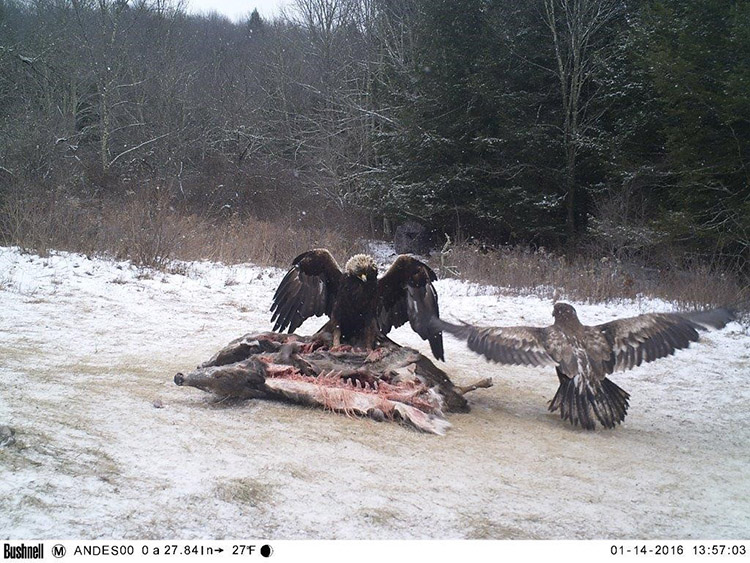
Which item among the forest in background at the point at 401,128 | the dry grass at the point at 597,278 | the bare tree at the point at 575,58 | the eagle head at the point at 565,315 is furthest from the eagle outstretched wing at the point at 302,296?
the bare tree at the point at 575,58

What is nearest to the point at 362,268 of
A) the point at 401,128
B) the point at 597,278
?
the point at 597,278

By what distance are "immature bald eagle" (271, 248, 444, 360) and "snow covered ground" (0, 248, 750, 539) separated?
3.10 feet

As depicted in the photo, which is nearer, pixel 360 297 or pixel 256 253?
pixel 360 297

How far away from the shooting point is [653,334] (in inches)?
205

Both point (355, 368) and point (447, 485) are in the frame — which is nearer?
point (447, 485)

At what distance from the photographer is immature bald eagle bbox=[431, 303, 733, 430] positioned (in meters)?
4.99

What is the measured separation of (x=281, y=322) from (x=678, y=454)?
12.3 feet

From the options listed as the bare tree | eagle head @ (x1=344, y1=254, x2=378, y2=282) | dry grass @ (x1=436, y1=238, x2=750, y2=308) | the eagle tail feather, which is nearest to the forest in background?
the bare tree

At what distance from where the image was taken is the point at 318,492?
338 centimetres

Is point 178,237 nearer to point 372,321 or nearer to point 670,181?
point 372,321

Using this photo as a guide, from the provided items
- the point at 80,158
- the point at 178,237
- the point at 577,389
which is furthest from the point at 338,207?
the point at 577,389

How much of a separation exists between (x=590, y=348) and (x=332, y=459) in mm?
2356

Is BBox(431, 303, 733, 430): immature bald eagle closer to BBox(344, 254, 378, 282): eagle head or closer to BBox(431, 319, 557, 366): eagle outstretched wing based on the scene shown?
BBox(431, 319, 557, 366): eagle outstretched wing

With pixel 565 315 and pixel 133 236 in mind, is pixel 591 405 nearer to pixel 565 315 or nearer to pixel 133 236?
pixel 565 315
